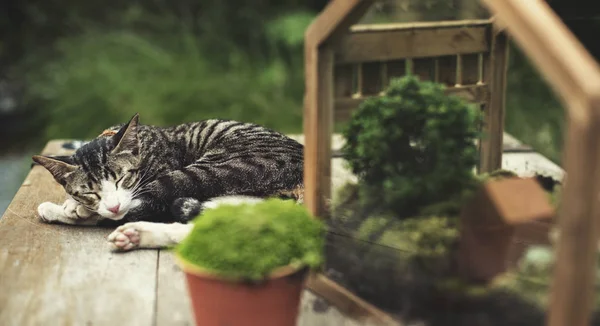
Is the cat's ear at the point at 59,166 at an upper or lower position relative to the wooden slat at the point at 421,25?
lower

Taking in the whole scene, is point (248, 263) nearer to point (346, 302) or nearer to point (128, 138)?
point (346, 302)

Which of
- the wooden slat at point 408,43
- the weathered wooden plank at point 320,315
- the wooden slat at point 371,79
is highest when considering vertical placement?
the wooden slat at point 408,43

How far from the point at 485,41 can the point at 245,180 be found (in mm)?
949

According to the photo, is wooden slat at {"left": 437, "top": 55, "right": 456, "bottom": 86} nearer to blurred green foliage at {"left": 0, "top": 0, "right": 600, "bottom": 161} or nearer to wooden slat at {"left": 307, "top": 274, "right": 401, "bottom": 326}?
wooden slat at {"left": 307, "top": 274, "right": 401, "bottom": 326}

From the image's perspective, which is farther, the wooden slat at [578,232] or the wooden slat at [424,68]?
the wooden slat at [424,68]

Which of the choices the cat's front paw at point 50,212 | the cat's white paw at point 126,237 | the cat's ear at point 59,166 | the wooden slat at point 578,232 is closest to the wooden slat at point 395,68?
the wooden slat at point 578,232

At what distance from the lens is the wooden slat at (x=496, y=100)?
215cm

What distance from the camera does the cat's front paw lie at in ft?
8.68

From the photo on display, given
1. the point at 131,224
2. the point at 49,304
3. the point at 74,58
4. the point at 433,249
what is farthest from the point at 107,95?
the point at 433,249

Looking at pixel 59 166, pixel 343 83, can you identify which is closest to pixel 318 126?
pixel 343 83

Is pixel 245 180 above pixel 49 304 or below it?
above

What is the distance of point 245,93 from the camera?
528 cm

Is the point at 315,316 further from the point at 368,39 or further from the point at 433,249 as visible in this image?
the point at 368,39

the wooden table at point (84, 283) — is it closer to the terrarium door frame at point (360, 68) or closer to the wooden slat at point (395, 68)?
the terrarium door frame at point (360, 68)
